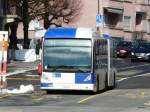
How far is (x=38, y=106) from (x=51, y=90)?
587 centimetres

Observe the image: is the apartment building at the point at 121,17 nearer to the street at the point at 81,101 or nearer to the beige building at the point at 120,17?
the beige building at the point at 120,17

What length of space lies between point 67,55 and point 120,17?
6091cm

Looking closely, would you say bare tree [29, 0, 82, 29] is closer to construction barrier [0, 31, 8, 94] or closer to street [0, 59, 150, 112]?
street [0, 59, 150, 112]

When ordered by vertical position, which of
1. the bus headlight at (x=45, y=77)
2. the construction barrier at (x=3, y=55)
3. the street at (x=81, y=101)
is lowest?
the street at (x=81, y=101)

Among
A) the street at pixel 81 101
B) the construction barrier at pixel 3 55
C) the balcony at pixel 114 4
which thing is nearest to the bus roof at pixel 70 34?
the construction barrier at pixel 3 55

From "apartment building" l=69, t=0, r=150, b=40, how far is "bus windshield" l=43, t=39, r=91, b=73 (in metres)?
53.3

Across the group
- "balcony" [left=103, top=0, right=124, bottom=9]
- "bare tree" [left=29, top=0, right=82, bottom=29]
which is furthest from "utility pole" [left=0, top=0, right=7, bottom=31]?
"balcony" [left=103, top=0, right=124, bottom=9]

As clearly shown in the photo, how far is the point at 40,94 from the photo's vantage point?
90.1 ft

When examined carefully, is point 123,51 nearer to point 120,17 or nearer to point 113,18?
point 113,18

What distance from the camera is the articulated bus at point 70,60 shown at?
2670 cm

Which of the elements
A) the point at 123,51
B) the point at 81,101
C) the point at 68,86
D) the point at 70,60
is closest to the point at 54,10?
the point at 123,51

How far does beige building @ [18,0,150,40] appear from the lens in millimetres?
83500

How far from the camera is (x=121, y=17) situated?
286ft

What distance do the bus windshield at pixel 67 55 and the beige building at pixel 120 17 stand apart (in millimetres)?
53260
